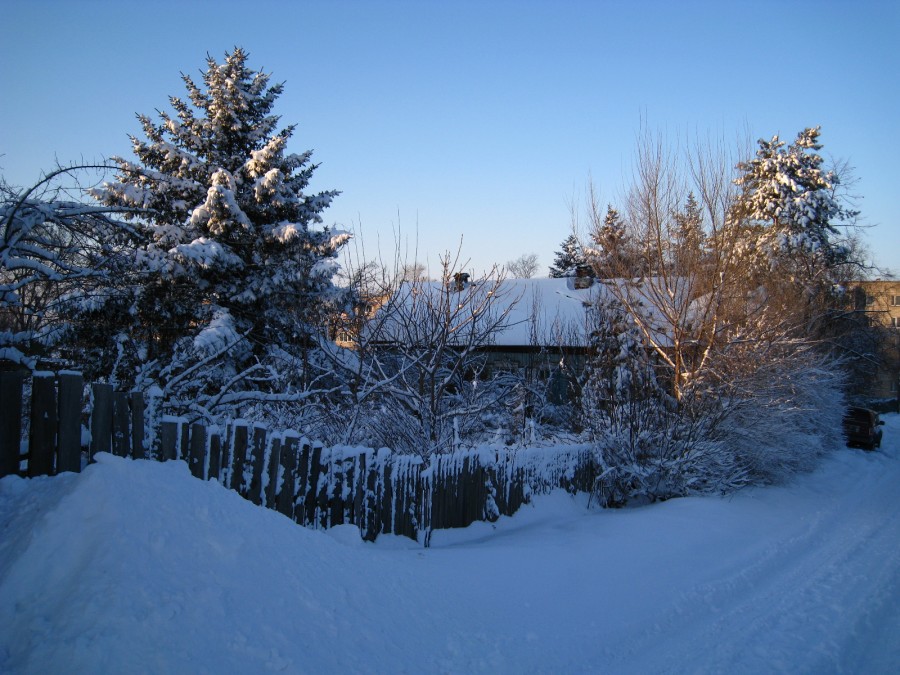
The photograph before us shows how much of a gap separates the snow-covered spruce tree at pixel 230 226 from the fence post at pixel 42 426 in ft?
28.2

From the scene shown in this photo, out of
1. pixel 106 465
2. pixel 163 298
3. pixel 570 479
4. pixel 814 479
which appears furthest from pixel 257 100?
pixel 814 479

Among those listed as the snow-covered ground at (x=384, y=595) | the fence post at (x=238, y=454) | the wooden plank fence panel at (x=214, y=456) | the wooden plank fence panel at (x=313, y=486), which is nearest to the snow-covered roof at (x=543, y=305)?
the snow-covered ground at (x=384, y=595)

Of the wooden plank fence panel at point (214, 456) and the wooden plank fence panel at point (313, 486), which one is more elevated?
the wooden plank fence panel at point (214, 456)

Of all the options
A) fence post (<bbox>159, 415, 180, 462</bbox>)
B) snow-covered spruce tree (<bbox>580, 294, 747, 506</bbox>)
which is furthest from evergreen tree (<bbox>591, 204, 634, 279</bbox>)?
fence post (<bbox>159, 415, 180, 462</bbox>)

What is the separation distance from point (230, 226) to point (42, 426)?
36.4ft

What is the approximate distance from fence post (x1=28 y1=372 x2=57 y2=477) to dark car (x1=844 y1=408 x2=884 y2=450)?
23.8 m

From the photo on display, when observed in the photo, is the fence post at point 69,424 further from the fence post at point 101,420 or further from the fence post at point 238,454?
the fence post at point 238,454

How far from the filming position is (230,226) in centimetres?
1436

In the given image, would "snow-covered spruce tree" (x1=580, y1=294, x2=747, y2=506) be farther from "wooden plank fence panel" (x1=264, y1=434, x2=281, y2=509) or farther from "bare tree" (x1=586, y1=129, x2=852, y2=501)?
"wooden plank fence panel" (x1=264, y1=434, x2=281, y2=509)

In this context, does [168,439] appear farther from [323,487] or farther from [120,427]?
[323,487]

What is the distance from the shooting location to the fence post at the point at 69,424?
421 cm

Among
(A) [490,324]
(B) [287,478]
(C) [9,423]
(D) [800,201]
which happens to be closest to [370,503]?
(B) [287,478]

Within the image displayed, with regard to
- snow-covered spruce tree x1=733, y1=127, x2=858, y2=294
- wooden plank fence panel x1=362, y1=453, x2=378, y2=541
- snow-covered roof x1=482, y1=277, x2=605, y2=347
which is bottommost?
wooden plank fence panel x1=362, y1=453, x2=378, y2=541

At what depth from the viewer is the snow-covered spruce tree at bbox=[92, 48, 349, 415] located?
13.5m
